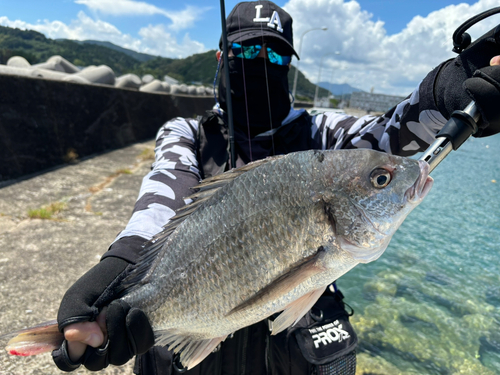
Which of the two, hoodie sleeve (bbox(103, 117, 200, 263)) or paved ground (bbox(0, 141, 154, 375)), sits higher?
hoodie sleeve (bbox(103, 117, 200, 263))

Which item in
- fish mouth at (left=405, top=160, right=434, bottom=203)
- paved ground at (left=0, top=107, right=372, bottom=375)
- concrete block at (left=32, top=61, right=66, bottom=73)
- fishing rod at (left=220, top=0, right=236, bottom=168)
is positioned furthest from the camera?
concrete block at (left=32, top=61, right=66, bottom=73)

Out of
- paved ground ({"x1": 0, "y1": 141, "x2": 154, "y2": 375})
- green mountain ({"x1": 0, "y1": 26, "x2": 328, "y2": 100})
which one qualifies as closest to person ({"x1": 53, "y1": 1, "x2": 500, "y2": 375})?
paved ground ({"x1": 0, "y1": 141, "x2": 154, "y2": 375})

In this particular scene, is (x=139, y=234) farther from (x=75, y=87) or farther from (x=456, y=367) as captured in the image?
(x=75, y=87)

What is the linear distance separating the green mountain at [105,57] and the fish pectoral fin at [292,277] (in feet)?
193

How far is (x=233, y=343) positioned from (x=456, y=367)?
3.41 meters

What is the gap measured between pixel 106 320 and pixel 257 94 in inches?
81.0

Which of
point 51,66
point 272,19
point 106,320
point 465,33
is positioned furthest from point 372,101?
point 106,320

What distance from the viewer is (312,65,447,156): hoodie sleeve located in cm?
196

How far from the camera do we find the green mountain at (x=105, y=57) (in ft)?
280

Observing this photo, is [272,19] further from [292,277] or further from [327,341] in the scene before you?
[327,341]

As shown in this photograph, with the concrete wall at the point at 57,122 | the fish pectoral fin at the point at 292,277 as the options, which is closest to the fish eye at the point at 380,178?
the fish pectoral fin at the point at 292,277

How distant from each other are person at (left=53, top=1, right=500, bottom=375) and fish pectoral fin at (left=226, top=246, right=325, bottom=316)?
61cm

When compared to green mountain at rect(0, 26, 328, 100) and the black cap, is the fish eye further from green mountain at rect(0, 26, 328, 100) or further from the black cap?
green mountain at rect(0, 26, 328, 100)

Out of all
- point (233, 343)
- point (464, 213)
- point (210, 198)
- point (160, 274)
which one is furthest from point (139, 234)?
point (464, 213)
